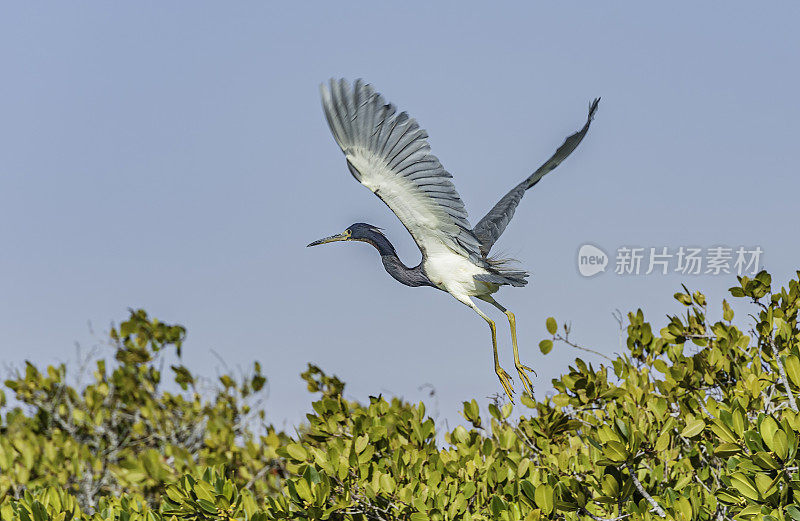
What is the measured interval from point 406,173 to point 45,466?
627 cm

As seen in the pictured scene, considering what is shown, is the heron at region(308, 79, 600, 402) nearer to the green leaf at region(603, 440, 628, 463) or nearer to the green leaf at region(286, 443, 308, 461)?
the green leaf at region(603, 440, 628, 463)

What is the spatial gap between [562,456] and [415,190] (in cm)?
216

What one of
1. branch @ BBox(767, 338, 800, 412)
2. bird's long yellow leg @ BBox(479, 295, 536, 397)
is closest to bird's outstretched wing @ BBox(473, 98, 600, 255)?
bird's long yellow leg @ BBox(479, 295, 536, 397)

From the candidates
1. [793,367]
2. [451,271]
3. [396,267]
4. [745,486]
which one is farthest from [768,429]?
[396,267]

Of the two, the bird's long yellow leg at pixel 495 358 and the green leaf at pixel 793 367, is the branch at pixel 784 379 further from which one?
the bird's long yellow leg at pixel 495 358

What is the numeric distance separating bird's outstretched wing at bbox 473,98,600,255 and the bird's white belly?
810mm

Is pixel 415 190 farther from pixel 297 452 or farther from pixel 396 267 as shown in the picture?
pixel 297 452

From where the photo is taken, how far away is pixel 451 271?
4.95 meters

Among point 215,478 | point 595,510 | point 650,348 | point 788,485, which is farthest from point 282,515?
point 650,348

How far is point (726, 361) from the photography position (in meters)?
6.23

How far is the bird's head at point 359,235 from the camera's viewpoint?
5.31 meters

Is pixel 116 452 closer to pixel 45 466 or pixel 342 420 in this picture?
pixel 45 466

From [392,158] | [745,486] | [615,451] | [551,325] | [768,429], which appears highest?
[551,325]

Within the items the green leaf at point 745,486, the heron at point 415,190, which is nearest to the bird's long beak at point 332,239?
the heron at point 415,190
